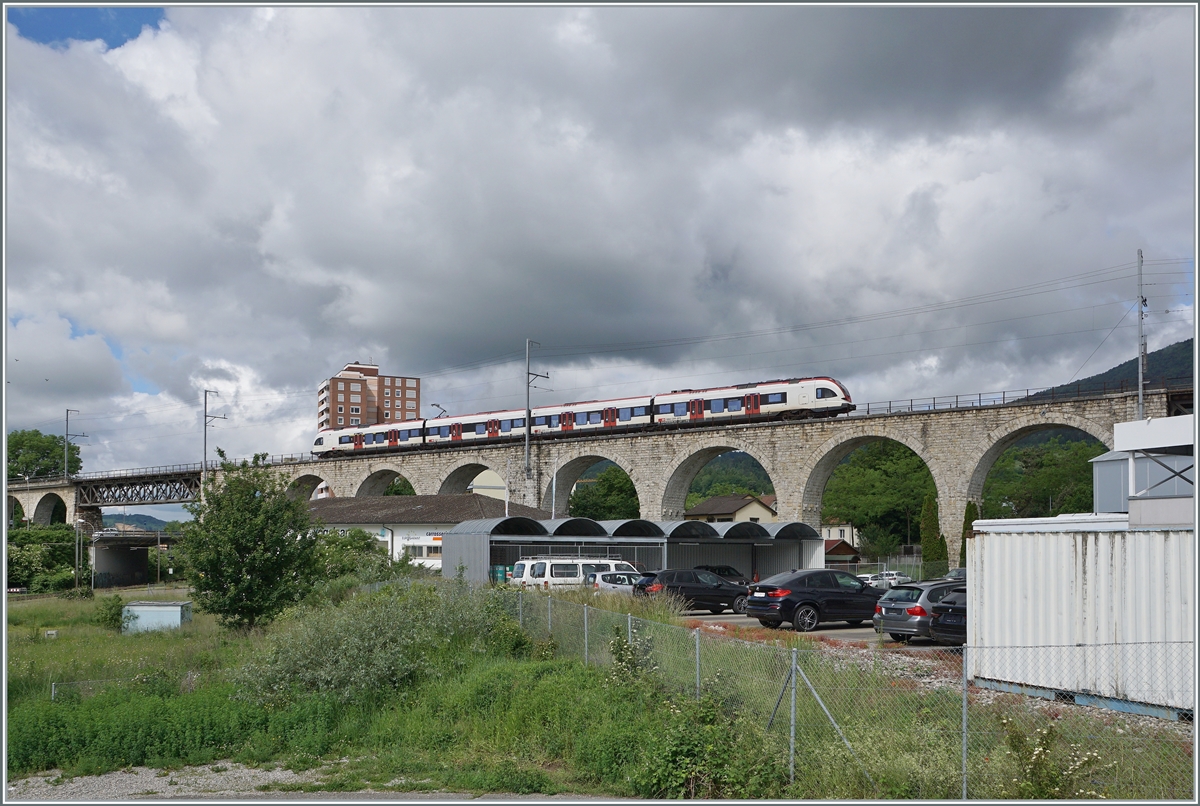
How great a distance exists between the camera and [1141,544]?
9.80m

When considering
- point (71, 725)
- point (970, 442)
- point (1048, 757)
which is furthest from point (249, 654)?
point (970, 442)

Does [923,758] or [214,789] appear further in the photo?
[214,789]

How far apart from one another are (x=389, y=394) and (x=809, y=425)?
104 m

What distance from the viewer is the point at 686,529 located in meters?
31.6

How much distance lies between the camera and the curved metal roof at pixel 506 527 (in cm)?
2752

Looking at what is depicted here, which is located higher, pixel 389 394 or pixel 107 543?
pixel 389 394

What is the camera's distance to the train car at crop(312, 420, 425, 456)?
59344mm

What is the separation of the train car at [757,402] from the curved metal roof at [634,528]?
42.8 feet

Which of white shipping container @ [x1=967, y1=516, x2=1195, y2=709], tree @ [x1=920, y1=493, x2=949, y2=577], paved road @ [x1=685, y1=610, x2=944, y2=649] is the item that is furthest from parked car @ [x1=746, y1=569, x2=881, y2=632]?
tree @ [x1=920, y1=493, x2=949, y2=577]

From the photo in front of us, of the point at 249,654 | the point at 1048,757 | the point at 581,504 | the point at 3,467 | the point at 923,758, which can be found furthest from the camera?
the point at 581,504

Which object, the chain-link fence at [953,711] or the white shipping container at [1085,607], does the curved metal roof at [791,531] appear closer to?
the chain-link fence at [953,711]

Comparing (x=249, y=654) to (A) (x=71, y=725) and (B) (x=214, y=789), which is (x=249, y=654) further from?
(B) (x=214, y=789)

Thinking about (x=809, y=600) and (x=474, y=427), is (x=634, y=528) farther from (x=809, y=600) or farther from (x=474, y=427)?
(x=474, y=427)

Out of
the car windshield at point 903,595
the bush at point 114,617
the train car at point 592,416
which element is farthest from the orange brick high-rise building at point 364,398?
the car windshield at point 903,595
